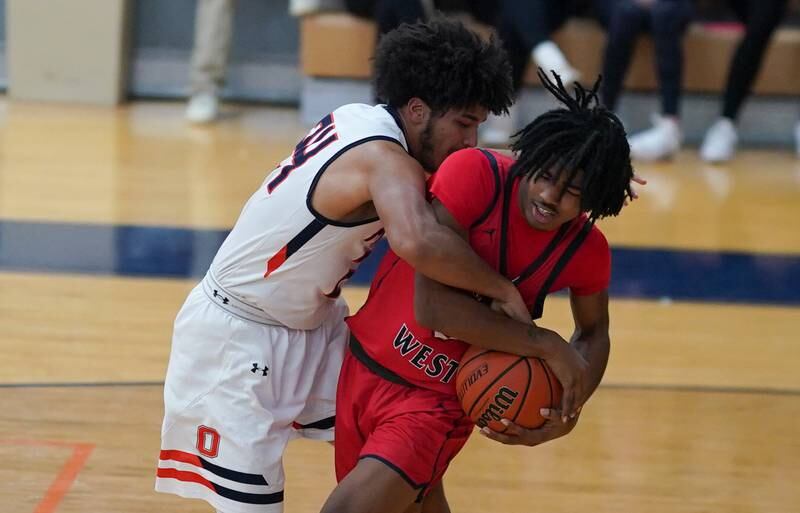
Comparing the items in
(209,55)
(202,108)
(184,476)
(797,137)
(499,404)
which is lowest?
(202,108)

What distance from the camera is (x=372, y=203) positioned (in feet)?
8.01

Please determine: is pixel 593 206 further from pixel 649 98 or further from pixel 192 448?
Answer: pixel 649 98

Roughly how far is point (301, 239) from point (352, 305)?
2.10 m

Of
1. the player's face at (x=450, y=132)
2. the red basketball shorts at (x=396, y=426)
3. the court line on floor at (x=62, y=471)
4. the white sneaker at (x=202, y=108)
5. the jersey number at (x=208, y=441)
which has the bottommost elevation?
the white sneaker at (x=202, y=108)

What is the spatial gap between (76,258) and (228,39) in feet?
11.0

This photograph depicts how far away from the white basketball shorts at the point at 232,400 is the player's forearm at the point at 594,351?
0.59 meters

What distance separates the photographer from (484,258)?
2.39 metres

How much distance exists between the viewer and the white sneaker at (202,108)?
25.9ft

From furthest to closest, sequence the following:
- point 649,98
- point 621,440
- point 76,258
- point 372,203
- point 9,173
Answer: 1. point 649,98
2. point 9,173
3. point 76,258
4. point 621,440
5. point 372,203

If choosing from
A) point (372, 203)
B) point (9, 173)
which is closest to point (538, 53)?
point (9, 173)

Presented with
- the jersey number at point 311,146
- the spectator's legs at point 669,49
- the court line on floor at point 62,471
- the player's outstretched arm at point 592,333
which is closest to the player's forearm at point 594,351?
the player's outstretched arm at point 592,333

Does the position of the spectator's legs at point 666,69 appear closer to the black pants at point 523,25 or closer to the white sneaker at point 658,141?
the white sneaker at point 658,141

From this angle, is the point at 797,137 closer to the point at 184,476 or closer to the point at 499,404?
the point at 499,404

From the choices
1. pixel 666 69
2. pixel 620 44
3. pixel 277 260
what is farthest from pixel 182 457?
pixel 666 69
